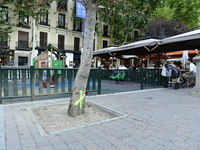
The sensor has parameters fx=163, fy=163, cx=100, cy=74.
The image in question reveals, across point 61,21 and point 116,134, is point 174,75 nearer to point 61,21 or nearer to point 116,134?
point 116,134

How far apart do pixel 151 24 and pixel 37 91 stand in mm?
23523

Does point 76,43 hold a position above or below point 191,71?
above

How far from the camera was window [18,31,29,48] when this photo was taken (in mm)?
25309

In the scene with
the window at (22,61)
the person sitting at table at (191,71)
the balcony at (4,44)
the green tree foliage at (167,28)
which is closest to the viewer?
the person sitting at table at (191,71)

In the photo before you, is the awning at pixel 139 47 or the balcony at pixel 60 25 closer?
the awning at pixel 139 47

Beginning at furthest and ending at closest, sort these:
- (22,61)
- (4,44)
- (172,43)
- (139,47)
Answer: (22,61)
(4,44)
(139,47)
(172,43)

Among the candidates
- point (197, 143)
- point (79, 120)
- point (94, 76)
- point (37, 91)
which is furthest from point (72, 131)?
point (94, 76)

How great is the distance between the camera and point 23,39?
25.6 metres

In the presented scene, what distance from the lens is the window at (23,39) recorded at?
25309 millimetres

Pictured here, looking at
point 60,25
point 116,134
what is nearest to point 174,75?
point 116,134

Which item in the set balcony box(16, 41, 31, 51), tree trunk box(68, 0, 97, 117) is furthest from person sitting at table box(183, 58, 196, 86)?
balcony box(16, 41, 31, 51)

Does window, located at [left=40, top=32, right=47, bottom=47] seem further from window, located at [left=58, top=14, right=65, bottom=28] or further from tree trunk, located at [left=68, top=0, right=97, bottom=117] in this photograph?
tree trunk, located at [left=68, top=0, right=97, bottom=117]

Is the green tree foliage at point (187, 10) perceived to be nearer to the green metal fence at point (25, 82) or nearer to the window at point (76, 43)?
the window at point (76, 43)

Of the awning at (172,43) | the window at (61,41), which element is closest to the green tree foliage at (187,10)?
Result: the awning at (172,43)
